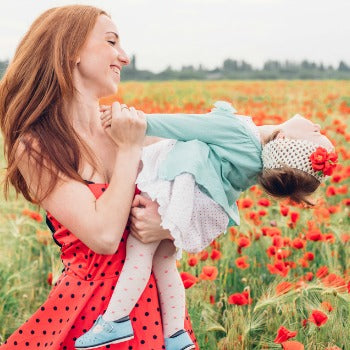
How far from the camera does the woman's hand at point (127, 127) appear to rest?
200 centimetres

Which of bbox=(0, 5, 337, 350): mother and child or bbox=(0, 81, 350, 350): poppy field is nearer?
bbox=(0, 5, 337, 350): mother and child

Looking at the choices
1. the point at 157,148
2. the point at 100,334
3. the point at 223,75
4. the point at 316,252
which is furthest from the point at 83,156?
the point at 223,75

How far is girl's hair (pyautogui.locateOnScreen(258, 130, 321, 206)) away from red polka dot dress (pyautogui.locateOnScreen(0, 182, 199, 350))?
42 cm

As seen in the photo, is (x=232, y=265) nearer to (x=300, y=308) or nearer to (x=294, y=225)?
(x=294, y=225)

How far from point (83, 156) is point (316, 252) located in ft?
5.42

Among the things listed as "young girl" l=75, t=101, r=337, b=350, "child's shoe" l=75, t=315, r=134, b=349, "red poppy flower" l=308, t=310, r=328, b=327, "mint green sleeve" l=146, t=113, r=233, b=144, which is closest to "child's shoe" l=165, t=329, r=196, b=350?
"young girl" l=75, t=101, r=337, b=350

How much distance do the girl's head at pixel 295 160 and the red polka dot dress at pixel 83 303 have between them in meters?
0.44

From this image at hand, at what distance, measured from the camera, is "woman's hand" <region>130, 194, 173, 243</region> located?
1.97 m

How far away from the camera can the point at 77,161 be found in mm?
2027

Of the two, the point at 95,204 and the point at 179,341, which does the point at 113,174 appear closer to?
the point at 95,204

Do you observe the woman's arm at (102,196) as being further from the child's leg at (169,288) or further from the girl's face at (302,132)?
the girl's face at (302,132)

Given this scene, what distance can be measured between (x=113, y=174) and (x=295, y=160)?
1.71 ft

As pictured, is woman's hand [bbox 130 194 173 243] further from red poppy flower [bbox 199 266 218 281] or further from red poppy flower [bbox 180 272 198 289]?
red poppy flower [bbox 199 266 218 281]

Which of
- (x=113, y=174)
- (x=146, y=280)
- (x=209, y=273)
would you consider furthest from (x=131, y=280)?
(x=209, y=273)
